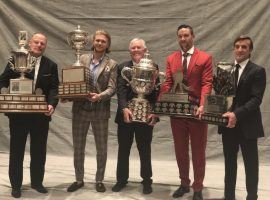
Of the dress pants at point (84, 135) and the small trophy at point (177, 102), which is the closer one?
the small trophy at point (177, 102)

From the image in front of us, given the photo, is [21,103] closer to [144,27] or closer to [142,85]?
[142,85]

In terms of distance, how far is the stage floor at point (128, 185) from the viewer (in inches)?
119

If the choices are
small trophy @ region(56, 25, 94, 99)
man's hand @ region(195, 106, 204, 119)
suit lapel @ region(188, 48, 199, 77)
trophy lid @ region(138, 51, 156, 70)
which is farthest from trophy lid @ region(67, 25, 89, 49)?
man's hand @ region(195, 106, 204, 119)

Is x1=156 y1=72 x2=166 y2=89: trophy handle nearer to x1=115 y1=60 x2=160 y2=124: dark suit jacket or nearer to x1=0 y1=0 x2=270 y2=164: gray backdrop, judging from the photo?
x1=115 y1=60 x2=160 y2=124: dark suit jacket

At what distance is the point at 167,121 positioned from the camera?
4.64 m

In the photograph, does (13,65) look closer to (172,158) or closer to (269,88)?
(172,158)

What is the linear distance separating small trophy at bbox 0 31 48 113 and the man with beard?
0.33m

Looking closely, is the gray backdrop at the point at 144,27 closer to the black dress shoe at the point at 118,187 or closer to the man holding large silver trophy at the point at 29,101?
the black dress shoe at the point at 118,187

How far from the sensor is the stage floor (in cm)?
302

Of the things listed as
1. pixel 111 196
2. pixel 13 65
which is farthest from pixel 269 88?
pixel 13 65

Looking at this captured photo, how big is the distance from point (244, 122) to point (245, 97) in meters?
0.16

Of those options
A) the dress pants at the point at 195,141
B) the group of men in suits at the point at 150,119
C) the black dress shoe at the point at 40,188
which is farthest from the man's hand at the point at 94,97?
the black dress shoe at the point at 40,188

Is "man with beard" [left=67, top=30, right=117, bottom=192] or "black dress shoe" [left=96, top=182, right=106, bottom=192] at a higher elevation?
"man with beard" [left=67, top=30, right=117, bottom=192]

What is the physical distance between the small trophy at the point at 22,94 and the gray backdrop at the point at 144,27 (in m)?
1.86
